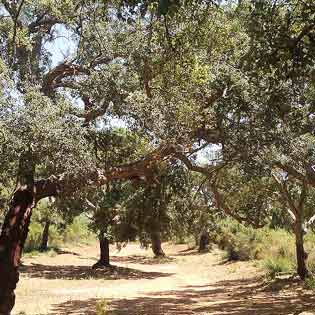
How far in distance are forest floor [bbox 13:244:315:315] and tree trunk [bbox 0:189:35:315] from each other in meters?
3.02

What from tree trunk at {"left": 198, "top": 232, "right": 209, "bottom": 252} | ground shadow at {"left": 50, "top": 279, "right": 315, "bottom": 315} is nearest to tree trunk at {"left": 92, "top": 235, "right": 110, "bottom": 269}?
ground shadow at {"left": 50, "top": 279, "right": 315, "bottom": 315}

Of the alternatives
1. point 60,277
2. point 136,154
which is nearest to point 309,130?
point 136,154

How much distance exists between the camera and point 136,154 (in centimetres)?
1430

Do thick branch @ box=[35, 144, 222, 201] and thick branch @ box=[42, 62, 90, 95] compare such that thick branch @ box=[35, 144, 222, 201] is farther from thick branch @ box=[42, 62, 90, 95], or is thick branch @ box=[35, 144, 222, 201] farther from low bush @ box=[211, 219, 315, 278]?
low bush @ box=[211, 219, 315, 278]

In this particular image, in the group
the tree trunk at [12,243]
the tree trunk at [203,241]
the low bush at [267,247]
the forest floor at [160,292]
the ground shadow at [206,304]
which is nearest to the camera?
the tree trunk at [12,243]

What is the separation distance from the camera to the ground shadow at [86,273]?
83.6 ft

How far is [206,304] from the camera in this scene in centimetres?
1648

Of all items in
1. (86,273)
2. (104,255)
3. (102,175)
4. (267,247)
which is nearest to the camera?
(102,175)

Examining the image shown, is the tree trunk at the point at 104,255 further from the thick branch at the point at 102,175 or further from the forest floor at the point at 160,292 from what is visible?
the thick branch at the point at 102,175

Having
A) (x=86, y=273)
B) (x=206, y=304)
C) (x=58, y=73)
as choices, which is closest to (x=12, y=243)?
(x=58, y=73)

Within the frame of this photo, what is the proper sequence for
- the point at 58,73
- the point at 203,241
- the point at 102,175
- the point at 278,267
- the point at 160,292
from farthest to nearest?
the point at 203,241 → the point at 278,267 → the point at 160,292 → the point at 58,73 → the point at 102,175

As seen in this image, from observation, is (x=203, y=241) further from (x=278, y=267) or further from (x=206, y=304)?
(x=206, y=304)

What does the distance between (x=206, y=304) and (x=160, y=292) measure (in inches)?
150

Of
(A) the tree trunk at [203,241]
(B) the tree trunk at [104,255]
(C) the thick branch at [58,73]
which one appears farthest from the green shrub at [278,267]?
(A) the tree trunk at [203,241]
